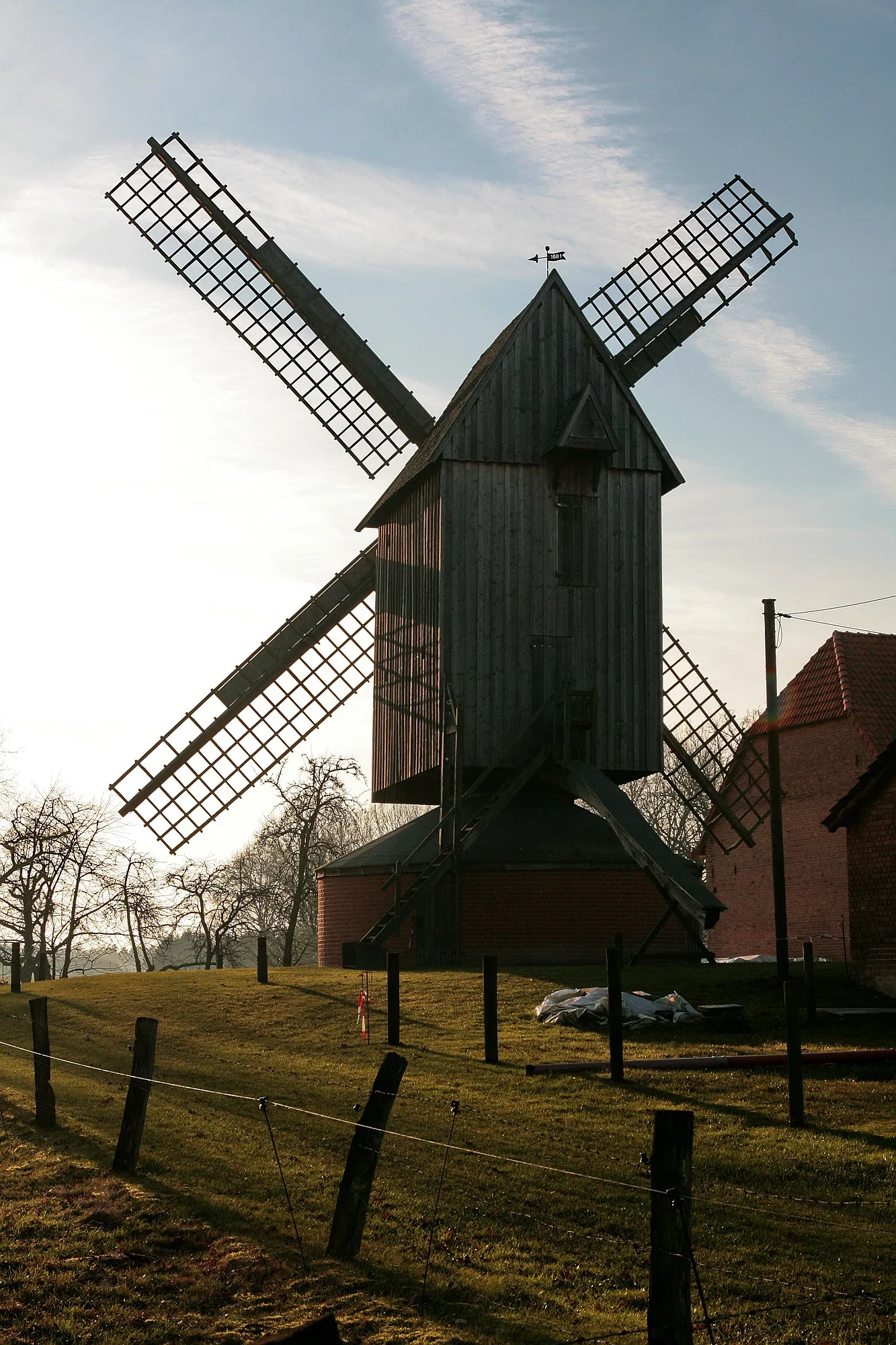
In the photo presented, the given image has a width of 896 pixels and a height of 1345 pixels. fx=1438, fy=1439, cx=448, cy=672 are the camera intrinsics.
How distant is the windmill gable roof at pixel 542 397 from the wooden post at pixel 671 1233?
2220 cm

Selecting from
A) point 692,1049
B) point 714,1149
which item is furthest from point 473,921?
point 714,1149

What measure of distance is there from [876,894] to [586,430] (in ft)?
35.8

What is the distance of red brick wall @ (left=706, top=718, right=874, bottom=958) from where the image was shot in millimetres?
37500

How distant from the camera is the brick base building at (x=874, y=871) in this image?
77.0 ft

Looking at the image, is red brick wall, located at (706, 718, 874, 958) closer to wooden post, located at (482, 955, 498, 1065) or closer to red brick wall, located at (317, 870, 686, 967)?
red brick wall, located at (317, 870, 686, 967)

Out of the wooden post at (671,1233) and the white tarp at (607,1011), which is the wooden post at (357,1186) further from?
the white tarp at (607,1011)

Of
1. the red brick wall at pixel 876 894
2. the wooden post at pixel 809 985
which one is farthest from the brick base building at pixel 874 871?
the wooden post at pixel 809 985

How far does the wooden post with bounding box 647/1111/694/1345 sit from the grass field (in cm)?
129

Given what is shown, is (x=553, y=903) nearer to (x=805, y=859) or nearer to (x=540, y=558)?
(x=540, y=558)

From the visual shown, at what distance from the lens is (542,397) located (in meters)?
29.8

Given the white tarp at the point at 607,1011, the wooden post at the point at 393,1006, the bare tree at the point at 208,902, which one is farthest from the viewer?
the bare tree at the point at 208,902

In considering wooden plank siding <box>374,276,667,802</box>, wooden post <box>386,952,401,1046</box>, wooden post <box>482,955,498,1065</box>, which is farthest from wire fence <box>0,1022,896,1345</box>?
wooden plank siding <box>374,276,667,802</box>

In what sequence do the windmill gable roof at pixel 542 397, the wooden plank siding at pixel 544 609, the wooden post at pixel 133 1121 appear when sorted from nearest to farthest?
the wooden post at pixel 133 1121 < the wooden plank siding at pixel 544 609 < the windmill gable roof at pixel 542 397

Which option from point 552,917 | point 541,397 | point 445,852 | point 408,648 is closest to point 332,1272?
point 445,852
